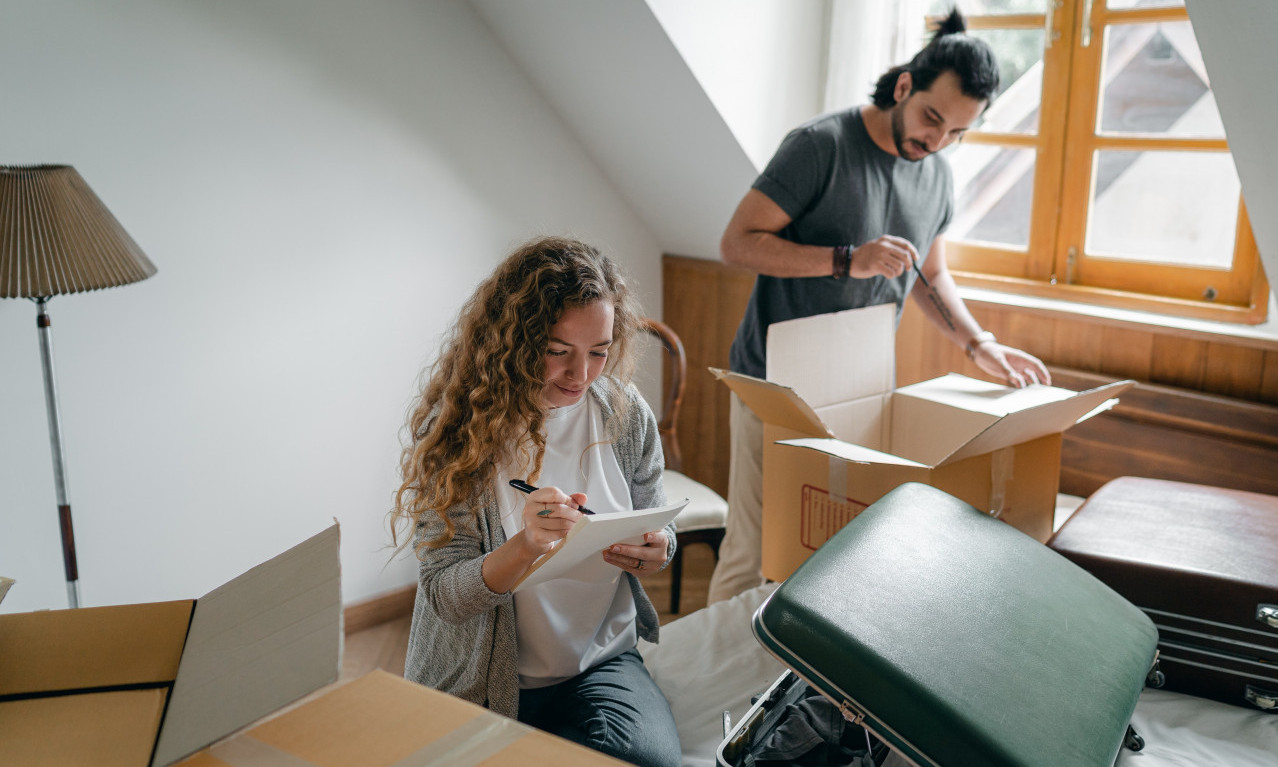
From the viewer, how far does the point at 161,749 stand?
649 millimetres

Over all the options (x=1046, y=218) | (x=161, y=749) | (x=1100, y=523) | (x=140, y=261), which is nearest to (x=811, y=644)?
(x=161, y=749)

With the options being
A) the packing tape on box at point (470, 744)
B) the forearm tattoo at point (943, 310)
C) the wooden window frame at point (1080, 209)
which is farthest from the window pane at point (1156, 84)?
the packing tape on box at point (470, 744)

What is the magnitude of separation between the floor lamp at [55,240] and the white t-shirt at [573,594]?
878 millimetres

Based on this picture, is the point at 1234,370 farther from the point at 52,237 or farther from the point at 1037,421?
the point at 52,237

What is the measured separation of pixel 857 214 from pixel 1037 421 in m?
0.56

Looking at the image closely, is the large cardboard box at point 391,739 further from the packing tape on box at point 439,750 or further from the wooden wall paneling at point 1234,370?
the wooden wall paneling at point 1234,370

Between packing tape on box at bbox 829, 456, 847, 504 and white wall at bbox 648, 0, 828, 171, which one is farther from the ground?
white wall at bbox 648, 0, 828, 171

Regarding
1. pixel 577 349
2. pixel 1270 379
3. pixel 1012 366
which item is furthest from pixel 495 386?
pixel 1270 379

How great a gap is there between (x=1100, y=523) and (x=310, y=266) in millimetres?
1822

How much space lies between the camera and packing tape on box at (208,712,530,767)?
0.65m

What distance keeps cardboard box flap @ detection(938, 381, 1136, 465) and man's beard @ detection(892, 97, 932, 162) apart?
1.91 feet

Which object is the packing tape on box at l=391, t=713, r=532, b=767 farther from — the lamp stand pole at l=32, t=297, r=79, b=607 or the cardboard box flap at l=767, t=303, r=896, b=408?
the lamp stand pole at l=32, t=297, r=79, b=607

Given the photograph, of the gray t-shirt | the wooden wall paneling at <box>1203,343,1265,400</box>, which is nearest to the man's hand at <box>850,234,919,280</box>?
the gray t-shirt

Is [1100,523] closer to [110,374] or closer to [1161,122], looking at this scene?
[1161,122]
